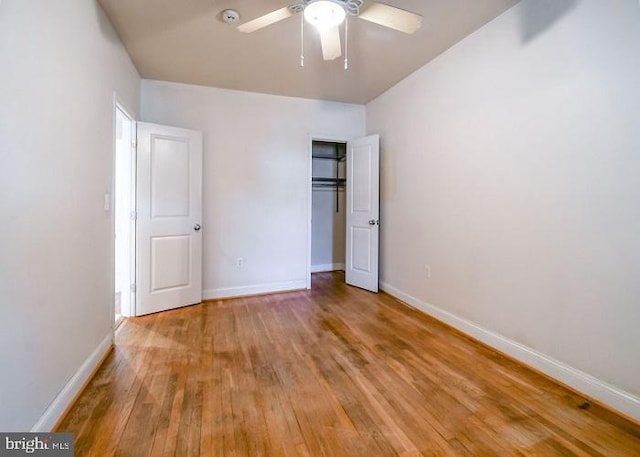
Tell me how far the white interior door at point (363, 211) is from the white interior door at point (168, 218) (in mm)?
1994

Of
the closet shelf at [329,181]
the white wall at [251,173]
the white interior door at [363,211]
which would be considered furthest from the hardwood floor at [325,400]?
the closet shelf at [329,181]

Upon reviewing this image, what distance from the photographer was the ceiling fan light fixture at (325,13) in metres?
1.74

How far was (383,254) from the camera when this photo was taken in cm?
398

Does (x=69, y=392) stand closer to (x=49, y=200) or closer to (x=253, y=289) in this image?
(x=49, y=200)

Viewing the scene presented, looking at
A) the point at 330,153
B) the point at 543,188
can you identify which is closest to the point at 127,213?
the point at 330,153

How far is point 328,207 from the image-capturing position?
18.1ft

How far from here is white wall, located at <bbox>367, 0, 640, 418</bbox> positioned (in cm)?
166

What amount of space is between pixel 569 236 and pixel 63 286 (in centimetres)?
302

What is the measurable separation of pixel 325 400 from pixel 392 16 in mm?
2231

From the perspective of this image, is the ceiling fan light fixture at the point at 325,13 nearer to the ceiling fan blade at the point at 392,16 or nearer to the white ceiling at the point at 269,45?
the ceiling fan blade at the point at 392,16

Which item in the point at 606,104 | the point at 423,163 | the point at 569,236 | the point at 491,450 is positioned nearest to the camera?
the point at 491,450

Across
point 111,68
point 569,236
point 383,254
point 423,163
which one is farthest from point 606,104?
point 111,68

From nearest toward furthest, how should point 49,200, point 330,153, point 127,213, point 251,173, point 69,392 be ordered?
point 49,200
point 69,392
point 127,213
point 251,173
point 330,153

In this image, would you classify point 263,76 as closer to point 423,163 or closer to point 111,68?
point 111,68
